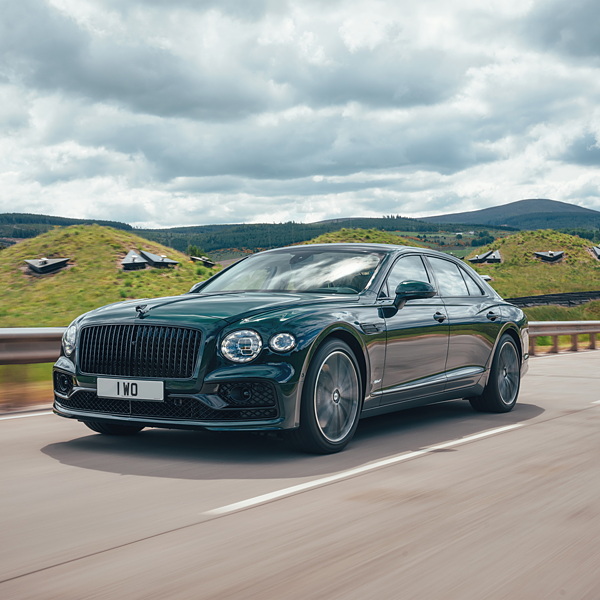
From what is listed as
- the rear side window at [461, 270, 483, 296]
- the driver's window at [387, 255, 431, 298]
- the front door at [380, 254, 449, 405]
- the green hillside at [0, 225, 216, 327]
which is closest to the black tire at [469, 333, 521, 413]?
the rear side window at [461, 270, 483, 296]

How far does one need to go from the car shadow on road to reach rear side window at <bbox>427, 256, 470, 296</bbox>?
1.23m

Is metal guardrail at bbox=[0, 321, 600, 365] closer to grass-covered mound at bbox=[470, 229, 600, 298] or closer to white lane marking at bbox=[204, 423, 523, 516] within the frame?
white lane marking at bbox=[204, 423, 523, 516]

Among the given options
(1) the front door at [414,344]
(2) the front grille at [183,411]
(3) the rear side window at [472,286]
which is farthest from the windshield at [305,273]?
(3) the rear side window at [472,286]

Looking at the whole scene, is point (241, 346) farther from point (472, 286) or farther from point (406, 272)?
point (472, 286)

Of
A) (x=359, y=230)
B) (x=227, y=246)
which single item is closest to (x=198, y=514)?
(x=359, y=230)

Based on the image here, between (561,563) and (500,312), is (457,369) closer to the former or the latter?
(500,312)

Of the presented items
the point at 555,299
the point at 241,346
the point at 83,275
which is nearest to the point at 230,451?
the point at 241,346

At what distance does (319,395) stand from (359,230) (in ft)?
525

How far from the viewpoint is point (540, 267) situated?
15025 cm

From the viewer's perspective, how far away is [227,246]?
592 feet

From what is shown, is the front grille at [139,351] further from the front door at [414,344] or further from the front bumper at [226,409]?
the front door at [414,344]

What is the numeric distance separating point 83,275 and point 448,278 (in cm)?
9609

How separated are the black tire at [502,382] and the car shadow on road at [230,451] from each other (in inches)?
30.1

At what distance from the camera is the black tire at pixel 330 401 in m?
5.77
